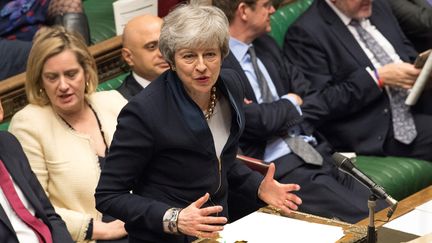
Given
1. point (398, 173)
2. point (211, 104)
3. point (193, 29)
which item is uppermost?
point (193, 29)

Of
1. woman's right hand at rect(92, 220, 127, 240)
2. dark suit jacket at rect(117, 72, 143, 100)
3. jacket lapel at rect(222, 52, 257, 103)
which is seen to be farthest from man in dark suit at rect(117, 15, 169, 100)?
woman's right hand at rect(92, 220, 127, 240)

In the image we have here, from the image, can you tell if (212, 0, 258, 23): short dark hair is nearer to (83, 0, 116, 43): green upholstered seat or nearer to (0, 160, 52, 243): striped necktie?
(83, 0, 116, 43): green upholstered seat

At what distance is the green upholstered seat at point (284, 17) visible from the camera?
180 inches

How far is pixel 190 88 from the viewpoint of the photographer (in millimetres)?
2771

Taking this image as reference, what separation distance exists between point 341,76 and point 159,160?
175 cm

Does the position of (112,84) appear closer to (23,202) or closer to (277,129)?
(277,129)

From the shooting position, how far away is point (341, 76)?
169 inches

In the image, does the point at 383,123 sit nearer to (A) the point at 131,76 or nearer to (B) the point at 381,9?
(B) the point at 381,9

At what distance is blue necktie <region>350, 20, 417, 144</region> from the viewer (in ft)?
14.3

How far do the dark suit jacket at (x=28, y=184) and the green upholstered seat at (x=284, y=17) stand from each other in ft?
5.86

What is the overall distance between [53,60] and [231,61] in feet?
2.53

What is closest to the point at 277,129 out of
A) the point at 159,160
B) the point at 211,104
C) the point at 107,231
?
the point at 107,231

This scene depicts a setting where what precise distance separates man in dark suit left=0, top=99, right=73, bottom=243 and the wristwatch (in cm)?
53

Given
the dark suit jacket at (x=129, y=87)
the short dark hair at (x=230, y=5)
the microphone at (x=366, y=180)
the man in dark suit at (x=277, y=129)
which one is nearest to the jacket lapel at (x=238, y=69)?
the man in dark suit at (x=277, y=129)
